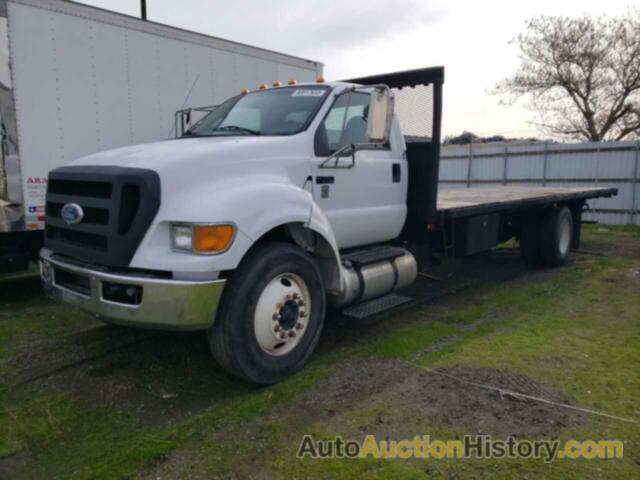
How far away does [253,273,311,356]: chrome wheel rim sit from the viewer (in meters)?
3.79

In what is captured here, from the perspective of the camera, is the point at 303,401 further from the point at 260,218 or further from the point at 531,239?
the point at 531,239

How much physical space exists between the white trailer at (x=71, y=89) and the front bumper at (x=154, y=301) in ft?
9.95

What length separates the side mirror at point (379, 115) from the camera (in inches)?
177

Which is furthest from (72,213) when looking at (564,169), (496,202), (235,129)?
(564,169)

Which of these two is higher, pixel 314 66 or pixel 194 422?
pixel 314 66

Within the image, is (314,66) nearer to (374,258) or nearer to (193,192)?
(374,258)

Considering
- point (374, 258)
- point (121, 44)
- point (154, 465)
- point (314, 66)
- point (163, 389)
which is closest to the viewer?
point (154, 465)

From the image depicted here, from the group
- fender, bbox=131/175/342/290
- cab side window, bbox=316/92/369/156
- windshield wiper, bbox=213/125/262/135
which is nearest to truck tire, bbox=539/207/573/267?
cab side window, bbox=316/92/369/156

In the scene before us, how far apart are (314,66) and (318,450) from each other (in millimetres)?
7730

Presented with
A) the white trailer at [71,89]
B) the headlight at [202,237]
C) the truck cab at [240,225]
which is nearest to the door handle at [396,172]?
the truck cab at [240,225]

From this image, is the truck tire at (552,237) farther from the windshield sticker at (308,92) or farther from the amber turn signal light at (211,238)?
the amber turn signal light at (211,238)

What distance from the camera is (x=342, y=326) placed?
5.46 metres

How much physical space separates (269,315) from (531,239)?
612 cm

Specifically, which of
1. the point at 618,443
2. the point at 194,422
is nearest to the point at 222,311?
the point at 194,422
